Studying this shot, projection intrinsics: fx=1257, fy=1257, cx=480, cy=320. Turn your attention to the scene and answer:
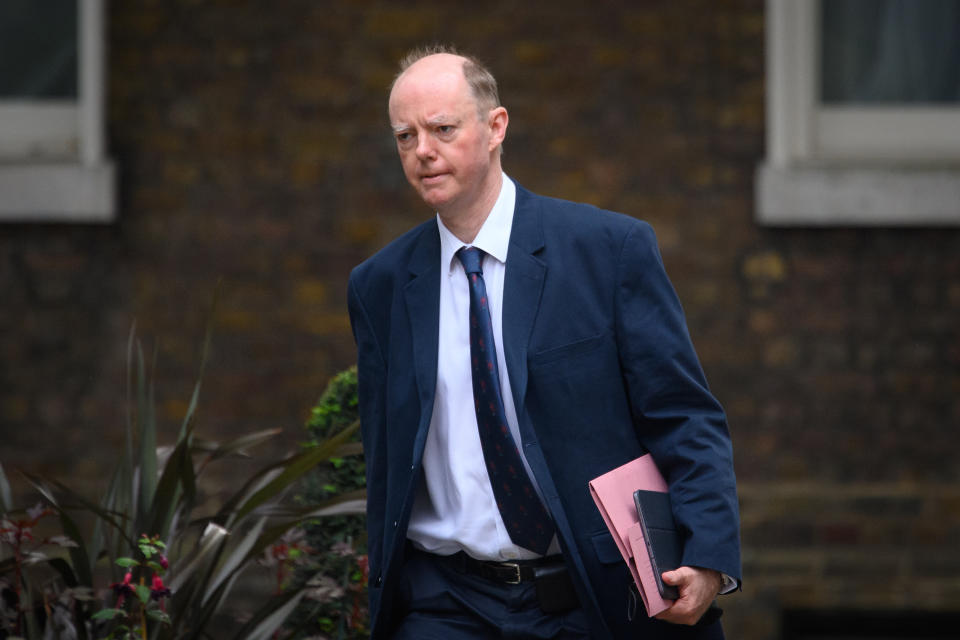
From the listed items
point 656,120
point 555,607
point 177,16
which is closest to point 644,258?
point 555,607

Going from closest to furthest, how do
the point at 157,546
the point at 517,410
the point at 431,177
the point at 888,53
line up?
the point at 517,410 → the point at 431,177 → the point at 157,546 → the point at 888,53

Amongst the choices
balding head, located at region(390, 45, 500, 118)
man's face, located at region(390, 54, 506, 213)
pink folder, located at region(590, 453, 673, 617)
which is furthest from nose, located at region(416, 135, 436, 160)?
pink folder, located at region(590, 453, 673, 617)

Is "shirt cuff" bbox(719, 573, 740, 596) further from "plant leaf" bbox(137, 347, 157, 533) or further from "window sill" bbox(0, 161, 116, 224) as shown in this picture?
"window sill" bbox(0, 161, 116, 224)

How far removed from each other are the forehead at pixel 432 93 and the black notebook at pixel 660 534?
0.87 meters

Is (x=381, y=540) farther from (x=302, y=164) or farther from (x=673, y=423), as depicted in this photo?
(x=302, y=164)

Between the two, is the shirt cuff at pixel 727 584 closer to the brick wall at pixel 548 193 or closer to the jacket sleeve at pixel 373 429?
the jacket sleeve at pixel 373 429

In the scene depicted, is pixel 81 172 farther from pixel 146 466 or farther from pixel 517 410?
pixel 517 410

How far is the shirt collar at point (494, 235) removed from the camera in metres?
2.66

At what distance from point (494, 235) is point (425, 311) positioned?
0.22 metres

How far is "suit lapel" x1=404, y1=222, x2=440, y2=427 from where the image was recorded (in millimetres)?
2594

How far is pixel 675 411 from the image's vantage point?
250 cm

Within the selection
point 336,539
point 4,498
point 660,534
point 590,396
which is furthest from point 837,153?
point 4,498

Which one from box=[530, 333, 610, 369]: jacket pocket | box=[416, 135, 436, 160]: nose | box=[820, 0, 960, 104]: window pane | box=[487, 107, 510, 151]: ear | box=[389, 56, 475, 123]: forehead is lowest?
box=[530, 333, 610, 369]: jacket pocket

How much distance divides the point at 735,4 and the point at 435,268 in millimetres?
3442
